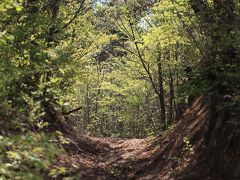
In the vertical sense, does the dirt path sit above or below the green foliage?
below

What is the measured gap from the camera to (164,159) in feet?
37.3

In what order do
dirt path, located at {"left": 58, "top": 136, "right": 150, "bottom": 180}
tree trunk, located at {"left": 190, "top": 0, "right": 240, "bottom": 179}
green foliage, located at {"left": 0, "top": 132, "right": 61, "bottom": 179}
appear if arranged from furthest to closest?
dirt path, located at {"left": 58, "top": 136, "right": 150, "bottom": 180} → tree trunk, located at {"left": 190, "top": 0, "right": 240, "bottom": 179} → green foliage, located at {"left": 0, "top": 132, "right": 61, "bottom": 179}

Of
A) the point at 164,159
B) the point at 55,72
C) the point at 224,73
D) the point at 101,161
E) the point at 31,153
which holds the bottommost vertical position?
the point at 101,161

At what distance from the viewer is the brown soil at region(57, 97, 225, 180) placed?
952 cm

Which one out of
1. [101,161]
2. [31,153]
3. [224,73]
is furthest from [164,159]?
[31,153]

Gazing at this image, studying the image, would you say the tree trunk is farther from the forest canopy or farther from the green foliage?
the green foliage

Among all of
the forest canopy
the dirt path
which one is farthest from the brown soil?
the forest canopy

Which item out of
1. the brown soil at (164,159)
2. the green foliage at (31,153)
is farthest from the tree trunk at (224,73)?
the green foliage at (31,153)

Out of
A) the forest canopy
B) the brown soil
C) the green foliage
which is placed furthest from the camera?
the brown soil

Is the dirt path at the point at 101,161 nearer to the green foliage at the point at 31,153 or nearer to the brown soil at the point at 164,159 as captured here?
the brown soil at the point at 164,159

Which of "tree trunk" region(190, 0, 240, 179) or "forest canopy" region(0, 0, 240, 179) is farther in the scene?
"tree trunk" region(190, 0, 240, 179)

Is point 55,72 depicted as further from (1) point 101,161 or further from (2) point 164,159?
(1) point 101,161

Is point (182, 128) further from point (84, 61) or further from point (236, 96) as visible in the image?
point (84, 61)

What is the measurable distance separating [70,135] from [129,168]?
433 centimetres
